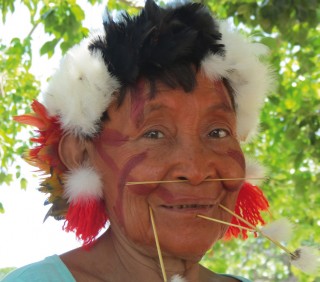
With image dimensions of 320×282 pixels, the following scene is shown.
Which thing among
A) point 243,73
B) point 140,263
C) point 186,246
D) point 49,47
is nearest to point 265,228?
point 186,246

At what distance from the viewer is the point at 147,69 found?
6.12 ft

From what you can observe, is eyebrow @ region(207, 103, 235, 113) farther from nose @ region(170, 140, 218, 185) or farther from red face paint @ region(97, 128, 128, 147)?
red face paint @ region(97, 128, 128, 147)

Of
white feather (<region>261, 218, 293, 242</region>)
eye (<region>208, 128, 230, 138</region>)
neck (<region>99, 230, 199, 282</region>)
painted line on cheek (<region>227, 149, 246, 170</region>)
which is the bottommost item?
neck (<region>99, 230, 199, 282</region>)

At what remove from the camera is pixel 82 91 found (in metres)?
1.92

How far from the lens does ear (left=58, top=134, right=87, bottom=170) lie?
197 centimetres

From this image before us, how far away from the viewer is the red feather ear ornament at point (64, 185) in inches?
75.9

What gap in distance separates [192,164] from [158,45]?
36 cm

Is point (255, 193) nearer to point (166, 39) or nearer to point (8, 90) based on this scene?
point (166, 39)

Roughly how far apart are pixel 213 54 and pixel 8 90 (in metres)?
5.53

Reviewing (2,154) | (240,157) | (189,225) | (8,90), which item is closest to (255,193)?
(240,157)

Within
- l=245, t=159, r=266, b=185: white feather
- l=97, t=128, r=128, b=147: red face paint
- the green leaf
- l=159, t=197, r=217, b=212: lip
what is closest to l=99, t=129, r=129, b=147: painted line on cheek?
l=97, t=128, r=128, b=147: red face paint

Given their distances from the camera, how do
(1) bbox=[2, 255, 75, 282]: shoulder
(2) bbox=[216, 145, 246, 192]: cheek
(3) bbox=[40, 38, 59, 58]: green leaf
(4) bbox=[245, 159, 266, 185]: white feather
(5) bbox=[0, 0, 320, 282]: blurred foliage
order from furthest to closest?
(3) bbox=[40, 38, 59, 58]: green leaf, (5) bbox=[0, 0, 320, 282]: blurred foliage, (4) bbox=[245, 159, 266, 185]: white feather, (2) bbox=[216, 145, 246, 192]: cheek, (1) bbox=[2, 255, 75, 282]: shoulder

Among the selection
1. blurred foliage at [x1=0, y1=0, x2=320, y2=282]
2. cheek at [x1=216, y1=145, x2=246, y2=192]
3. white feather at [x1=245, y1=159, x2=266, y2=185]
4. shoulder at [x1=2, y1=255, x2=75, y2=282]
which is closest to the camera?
shoulder at [x1=2, y1=255, x2=75, y2=282]

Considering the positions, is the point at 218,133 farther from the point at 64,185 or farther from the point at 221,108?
the point at 64,185
